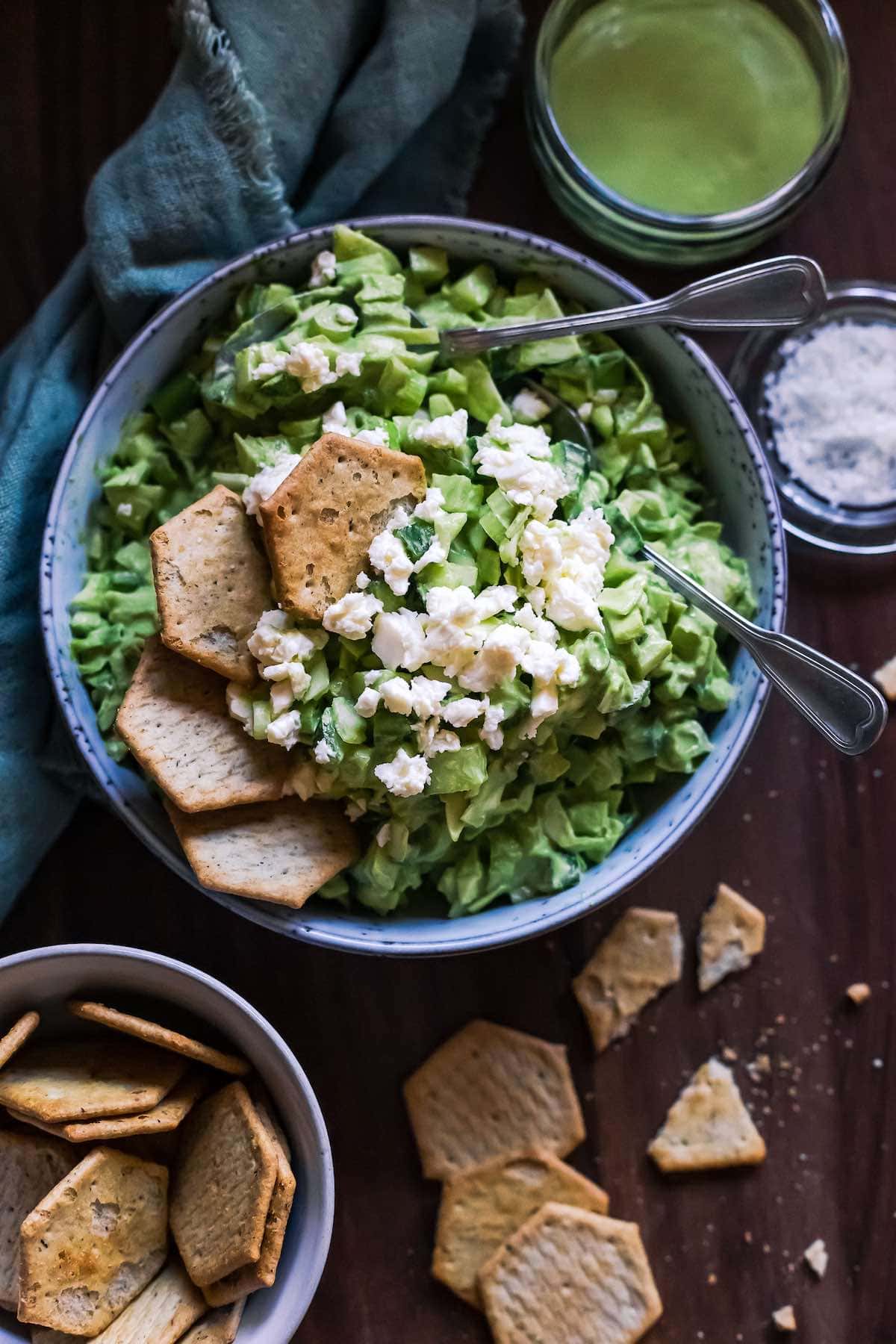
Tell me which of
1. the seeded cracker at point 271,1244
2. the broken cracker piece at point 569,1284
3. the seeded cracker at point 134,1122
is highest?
the seeded cracker at point 134,1122

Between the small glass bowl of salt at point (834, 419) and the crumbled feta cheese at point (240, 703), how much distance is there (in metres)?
0.87

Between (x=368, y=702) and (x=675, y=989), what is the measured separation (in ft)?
2.53

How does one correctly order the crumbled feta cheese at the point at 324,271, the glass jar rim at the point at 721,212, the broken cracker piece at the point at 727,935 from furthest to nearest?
1. the broken cracker piece at the point at 727,935
2. the glass jar rim at the point at 721,212
3. the crumbled feta cheese at the point at 324,271

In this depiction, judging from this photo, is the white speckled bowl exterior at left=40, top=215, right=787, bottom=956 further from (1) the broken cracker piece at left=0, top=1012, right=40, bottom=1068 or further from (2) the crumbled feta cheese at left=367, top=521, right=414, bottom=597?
(2) the crumbled feta cheese at left=367, top=521, right=414, bottom=597

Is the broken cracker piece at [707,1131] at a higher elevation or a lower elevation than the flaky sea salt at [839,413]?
lower

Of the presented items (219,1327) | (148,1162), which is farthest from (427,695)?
(219,1327)

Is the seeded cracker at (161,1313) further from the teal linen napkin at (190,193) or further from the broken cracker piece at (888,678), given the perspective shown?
the broken cracker piece at (888,678)

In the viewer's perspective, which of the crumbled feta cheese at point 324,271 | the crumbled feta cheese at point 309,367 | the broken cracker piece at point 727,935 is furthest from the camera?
the broken cracker piece at point 727,935

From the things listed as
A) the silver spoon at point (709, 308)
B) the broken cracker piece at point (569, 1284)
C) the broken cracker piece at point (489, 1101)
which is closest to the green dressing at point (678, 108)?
the silver spoon at point (709, 308)

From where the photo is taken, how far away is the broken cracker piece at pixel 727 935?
74.4 inches

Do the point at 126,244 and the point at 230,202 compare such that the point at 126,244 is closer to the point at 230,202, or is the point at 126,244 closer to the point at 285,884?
the point at 230,202

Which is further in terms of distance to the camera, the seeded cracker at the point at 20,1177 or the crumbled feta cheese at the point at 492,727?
the seeded cracker at the point at 20,1177

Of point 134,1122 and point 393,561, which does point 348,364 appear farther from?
point 134,1122

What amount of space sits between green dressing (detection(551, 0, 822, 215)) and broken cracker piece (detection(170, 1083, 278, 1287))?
4.47 feet
